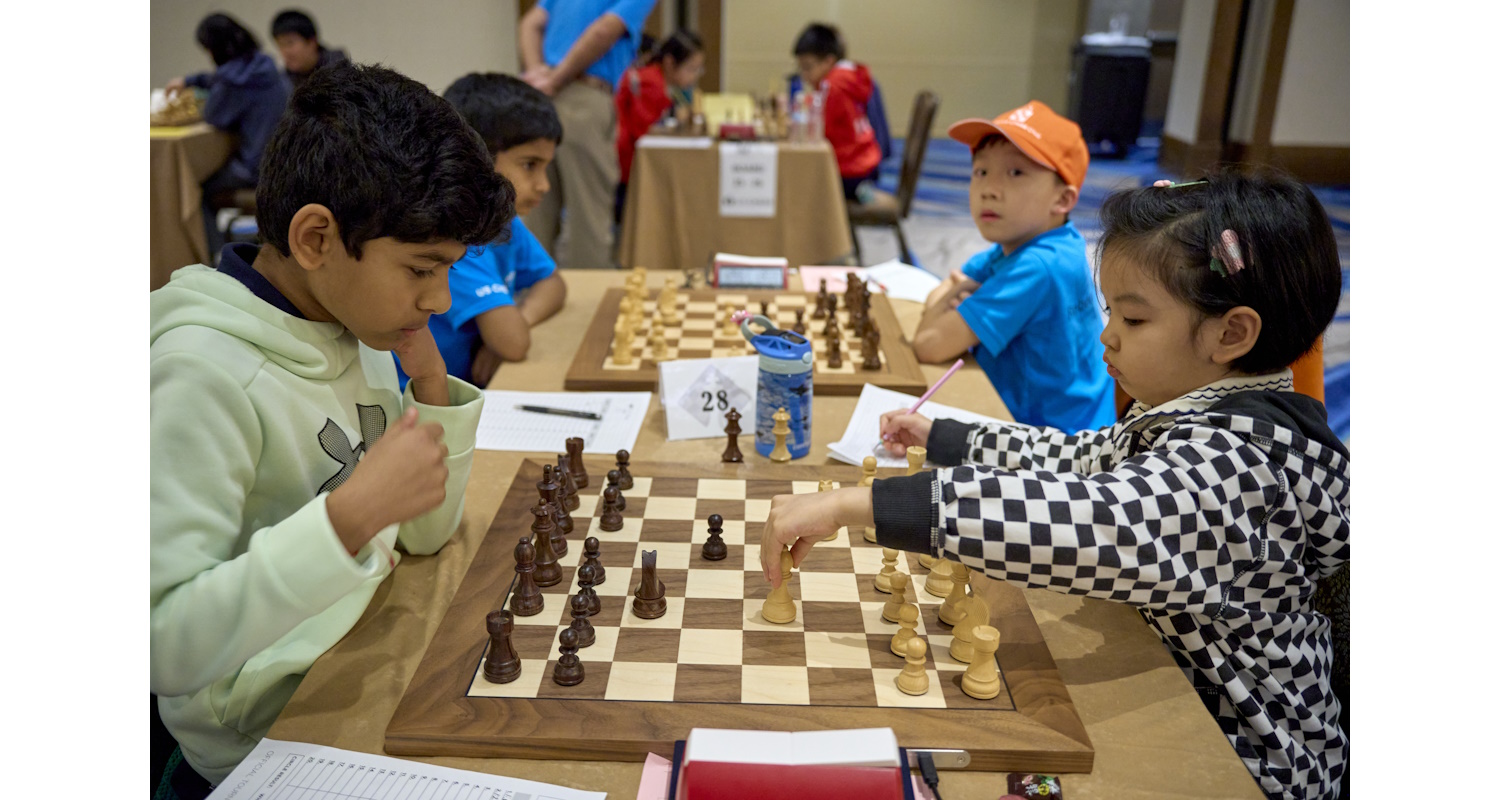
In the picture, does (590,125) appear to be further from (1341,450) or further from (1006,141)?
(1341,450)

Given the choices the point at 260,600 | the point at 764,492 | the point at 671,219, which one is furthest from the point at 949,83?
the point at 260,600

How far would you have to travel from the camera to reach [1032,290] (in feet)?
7.05

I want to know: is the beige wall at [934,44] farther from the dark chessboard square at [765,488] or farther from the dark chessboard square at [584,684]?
the dark chessboard square at [584,684]

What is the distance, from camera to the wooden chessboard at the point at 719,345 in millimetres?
1964

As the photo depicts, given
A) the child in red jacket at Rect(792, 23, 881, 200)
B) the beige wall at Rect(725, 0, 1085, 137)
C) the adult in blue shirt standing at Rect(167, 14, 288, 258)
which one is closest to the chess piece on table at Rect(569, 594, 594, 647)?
the child in red jacket at Rect(792, 23, 881, 200)

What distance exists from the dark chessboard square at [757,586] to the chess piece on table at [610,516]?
8.0 inches

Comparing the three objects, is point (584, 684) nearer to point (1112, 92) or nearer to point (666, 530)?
point (666, 530)

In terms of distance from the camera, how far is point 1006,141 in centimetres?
218

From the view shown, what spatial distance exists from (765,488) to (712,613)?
358mm

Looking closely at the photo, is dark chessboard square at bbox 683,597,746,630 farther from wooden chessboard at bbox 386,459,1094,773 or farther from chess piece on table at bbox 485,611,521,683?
chess piece on table at bbox 485,611,521,683

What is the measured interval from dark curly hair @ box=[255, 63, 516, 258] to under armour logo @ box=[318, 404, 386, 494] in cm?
22

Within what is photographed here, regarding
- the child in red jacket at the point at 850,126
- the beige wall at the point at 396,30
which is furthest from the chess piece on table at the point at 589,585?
the beige wall at the point at 396,30

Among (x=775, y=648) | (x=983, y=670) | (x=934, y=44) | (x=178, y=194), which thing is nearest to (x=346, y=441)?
(x=775, y=648)

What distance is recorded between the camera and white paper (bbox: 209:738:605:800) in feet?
2.92
